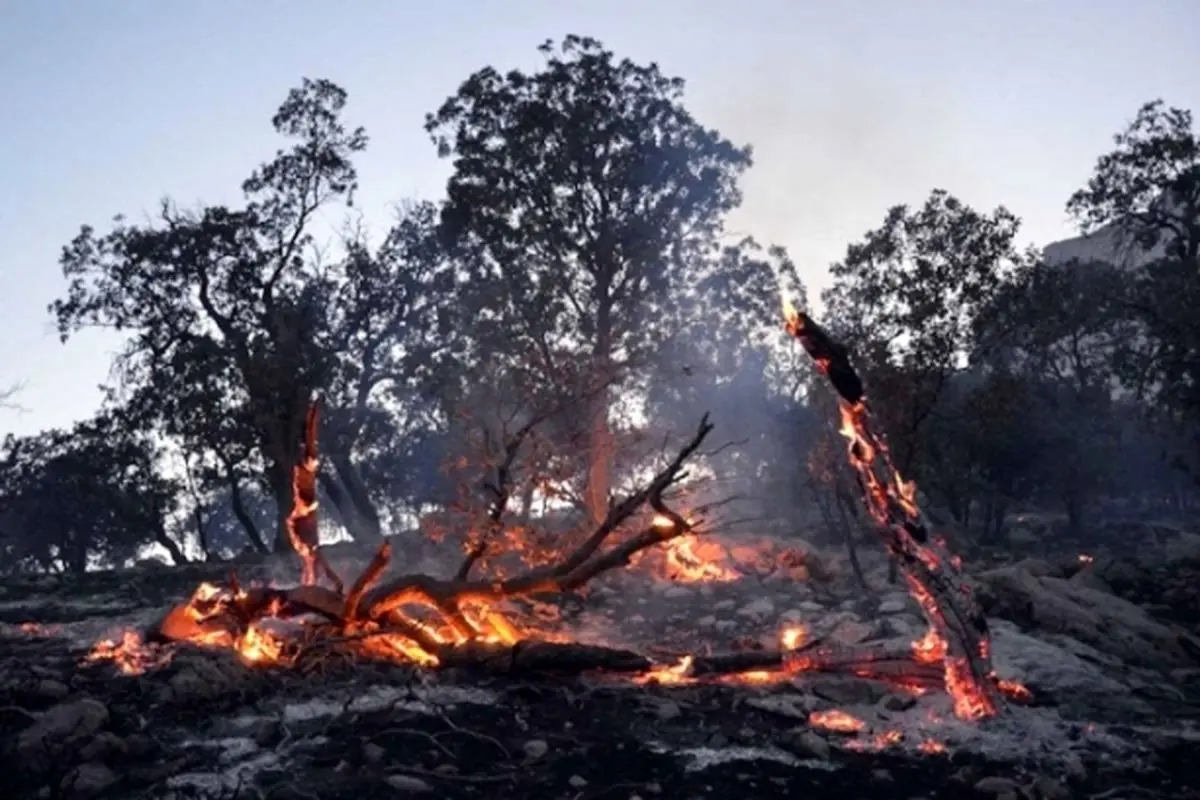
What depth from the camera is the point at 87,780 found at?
6500 mm

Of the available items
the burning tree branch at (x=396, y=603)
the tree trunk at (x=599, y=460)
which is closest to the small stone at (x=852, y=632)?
the burning tree branch at (x=396, y=603)

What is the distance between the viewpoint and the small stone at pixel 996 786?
6.55 meters

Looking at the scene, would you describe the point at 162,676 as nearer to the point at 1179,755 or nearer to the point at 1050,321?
the point at 1179,755

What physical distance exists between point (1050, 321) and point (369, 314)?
17.5 m

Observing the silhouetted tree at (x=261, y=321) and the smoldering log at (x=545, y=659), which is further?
the silhouetted tree at (x=261, y=321)

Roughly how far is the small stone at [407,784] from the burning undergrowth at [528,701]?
0.05ft

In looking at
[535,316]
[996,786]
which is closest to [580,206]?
[535,316]

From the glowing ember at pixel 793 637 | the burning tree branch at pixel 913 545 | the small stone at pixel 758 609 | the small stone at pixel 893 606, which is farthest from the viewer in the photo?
the small stone at pixel 758 609

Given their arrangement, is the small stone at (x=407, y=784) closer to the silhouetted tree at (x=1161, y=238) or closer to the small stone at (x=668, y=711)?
the small stone at (x=668, y=711)

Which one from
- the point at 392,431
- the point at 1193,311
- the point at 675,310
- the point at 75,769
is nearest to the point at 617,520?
the point at 75,769

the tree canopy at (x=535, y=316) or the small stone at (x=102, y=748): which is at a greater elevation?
the tree canopy at (x=535, y=316)

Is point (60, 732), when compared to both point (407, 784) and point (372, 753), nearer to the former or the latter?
point (372, 753)

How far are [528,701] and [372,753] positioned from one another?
1.92m

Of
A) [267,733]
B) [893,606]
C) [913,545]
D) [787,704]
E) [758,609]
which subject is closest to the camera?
[267,733]
